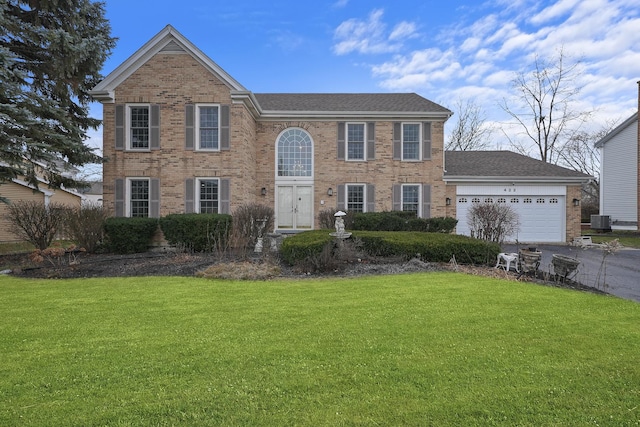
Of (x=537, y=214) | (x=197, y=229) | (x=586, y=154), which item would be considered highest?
(x=586, y=154)

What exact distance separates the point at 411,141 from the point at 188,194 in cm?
986

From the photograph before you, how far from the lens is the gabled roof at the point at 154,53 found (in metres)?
13.3

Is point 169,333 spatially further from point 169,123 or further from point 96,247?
point 169,123

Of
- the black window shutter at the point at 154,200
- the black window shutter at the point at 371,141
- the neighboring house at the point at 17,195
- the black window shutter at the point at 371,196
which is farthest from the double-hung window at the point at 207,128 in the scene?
the neighboring house at the point at 17,195

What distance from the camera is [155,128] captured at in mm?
13711

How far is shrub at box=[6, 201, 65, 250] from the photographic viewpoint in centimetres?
1113

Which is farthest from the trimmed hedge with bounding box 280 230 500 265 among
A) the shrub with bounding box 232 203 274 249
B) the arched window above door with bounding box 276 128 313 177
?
the arched window above door with bounding box 276 128 313 177

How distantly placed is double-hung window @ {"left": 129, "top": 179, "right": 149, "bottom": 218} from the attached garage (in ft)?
42.3

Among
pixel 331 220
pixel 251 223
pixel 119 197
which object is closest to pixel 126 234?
pixel 119 197

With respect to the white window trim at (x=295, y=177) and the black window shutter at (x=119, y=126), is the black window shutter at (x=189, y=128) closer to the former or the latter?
the black window shutter at (x=119, y=126)

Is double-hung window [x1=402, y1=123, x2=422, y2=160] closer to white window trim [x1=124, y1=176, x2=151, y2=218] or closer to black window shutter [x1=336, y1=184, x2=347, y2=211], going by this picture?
black window shutter [x1=336, y1=184, x2=347, y2=211]

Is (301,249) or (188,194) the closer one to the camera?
(301,249)

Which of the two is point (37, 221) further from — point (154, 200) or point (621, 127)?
point (621, 127)

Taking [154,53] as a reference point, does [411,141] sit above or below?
below
